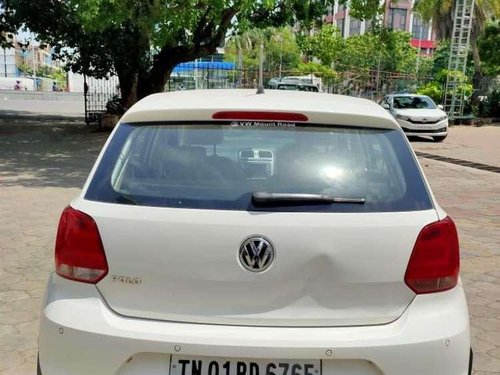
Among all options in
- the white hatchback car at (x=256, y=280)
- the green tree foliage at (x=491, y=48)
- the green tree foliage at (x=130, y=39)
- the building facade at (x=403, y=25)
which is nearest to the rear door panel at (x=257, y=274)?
the white hatchback car at (x=256, y=280)

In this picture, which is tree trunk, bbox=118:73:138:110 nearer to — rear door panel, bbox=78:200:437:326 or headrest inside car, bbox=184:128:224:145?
headrest inside car, bbox=184:128:224:145

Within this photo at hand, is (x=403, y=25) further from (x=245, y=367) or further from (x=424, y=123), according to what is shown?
(x=245, y=367)

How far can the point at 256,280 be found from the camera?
2.10m

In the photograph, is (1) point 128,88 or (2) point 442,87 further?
(2) point 442,87

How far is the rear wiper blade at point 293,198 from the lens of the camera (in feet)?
7.06

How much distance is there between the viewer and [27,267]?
5.10 meters

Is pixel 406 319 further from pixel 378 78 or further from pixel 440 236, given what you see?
pixel 378 78

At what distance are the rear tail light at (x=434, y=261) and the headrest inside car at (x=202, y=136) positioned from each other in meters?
0.93

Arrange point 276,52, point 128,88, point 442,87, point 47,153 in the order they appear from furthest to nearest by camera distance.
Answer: point 276,52
point 442,87
point 128,88
point 47,153

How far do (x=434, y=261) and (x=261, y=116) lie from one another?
909 mm

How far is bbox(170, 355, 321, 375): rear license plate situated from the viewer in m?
2.07

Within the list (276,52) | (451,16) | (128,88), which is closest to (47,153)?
(128,88)

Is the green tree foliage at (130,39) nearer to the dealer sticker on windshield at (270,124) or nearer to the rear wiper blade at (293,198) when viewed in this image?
the dealer sticker on windshield at (270,124)

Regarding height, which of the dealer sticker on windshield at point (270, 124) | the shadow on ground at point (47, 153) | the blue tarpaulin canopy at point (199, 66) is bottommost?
the shadow on ground at point (47, 153)
